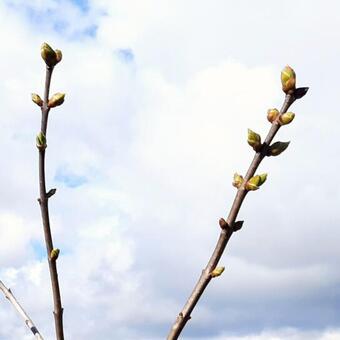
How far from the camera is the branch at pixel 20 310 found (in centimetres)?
484

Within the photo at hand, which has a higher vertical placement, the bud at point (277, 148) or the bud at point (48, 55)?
the bud at point (48, 55)

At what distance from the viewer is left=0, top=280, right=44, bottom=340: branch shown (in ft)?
15.9

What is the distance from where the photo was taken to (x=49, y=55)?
4391mm

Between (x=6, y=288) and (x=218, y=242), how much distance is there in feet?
8.12

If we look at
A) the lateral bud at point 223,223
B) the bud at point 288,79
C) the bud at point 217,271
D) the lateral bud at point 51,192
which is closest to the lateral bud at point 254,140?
the bud at point 288,79

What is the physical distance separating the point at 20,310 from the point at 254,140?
279 centimetres

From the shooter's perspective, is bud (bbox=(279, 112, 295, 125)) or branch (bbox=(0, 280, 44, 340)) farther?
branch (bbox=(0, 280, 44, 340))

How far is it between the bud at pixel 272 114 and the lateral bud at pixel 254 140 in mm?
158

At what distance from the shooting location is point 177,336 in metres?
3.96

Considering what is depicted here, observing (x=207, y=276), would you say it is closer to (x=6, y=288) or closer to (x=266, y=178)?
(x=266, y=178)

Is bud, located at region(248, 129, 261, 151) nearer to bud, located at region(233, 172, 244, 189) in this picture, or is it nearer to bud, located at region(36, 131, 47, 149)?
bud, located at region(233, 172, 244, 189)

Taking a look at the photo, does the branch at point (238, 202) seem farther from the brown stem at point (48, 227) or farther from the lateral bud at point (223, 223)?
the brown stem at point (48, 227)

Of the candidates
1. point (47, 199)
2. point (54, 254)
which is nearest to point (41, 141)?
point (47, 199)

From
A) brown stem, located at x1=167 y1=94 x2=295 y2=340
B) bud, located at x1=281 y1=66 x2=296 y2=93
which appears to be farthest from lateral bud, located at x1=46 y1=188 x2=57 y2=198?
bud, located at x1=281 y1=66 x2=296 y2=93
